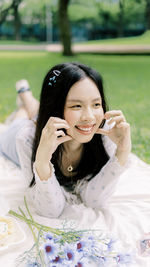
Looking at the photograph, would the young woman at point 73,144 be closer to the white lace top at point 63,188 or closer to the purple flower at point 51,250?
the white lace top at point 63,188

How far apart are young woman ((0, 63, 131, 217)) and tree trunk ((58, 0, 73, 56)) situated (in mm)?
12527

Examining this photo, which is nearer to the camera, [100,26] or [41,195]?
[41,195]

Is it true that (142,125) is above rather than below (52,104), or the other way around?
below

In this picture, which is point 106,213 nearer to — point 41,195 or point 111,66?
point 41,195

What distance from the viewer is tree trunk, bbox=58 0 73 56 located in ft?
46.1

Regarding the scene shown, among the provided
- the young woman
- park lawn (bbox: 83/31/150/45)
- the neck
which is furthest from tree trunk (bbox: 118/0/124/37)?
the neck

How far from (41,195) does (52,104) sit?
1.75 ft

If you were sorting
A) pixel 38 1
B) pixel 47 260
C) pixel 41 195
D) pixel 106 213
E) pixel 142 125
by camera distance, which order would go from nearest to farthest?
pixel 47 260, pixel 41 195, pixel 106 213, pixel 142 125, pixel 38 1

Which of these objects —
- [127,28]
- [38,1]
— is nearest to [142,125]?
[127,28]

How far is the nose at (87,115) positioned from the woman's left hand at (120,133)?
0.13 metres

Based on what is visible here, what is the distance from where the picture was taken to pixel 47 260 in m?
1.45

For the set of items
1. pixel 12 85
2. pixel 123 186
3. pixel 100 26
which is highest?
pixel 123 186

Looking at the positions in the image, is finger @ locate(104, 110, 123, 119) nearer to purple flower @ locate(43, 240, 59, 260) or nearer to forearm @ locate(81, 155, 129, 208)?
forearm @ locate(81, 155, 129, 208)

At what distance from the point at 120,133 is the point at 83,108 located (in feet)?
1.07
